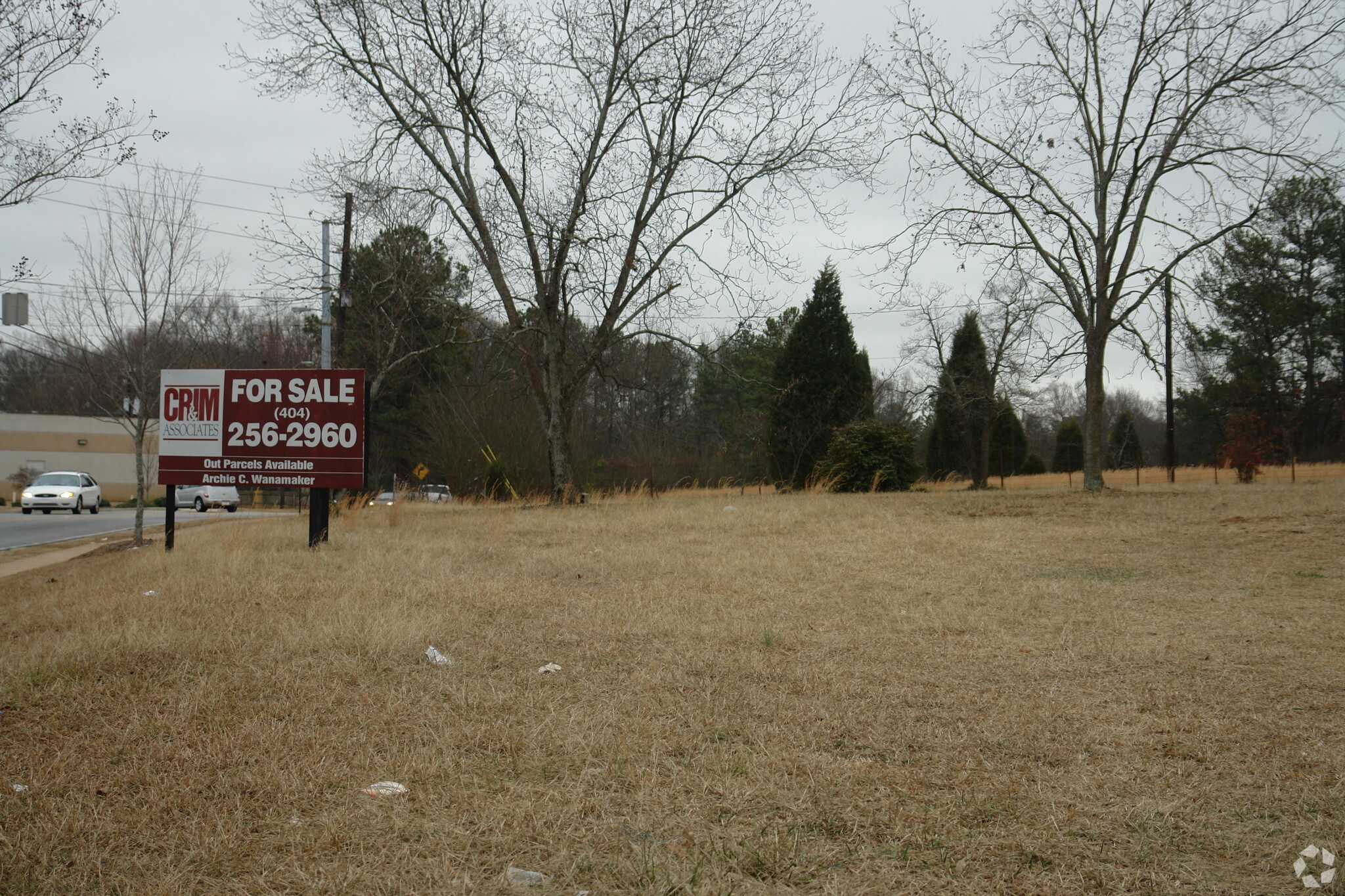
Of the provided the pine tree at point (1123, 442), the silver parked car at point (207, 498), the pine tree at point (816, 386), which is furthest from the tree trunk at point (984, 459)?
the silver parked car at point (207, 498)

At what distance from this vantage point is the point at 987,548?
1249 cm

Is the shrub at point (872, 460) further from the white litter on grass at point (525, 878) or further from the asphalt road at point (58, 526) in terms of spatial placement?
the white litter on grass at point (525, 878)

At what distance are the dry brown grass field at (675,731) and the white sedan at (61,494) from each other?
84.3ft

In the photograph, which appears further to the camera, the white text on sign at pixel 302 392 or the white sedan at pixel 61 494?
the white sedan at pixel 61 494

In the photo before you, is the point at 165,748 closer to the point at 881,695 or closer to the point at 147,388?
the point at 881,695

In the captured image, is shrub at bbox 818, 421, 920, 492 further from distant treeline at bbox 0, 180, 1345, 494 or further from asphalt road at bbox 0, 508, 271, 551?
asphalt road at bbox 0, 508, 271, 551

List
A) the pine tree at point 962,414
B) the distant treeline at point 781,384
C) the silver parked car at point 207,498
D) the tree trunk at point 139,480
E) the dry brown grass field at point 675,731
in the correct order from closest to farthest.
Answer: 1. the dry brown grass field at point 675,731
2. the tree trunk at point 139,480
3. the distant treeline at point 781,384
4. the pine tree at point 962,414
5. the silver parked car at point 207,498

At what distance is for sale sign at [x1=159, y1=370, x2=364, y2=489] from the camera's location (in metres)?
12.0

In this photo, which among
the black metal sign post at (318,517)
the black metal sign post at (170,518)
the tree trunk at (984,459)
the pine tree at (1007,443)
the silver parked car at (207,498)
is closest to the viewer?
the black metal sign post at (170,518)

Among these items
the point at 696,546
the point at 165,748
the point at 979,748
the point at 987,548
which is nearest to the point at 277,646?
the point at 165,748

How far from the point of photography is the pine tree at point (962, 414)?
1299 inches

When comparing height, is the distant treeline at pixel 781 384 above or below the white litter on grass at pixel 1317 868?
above

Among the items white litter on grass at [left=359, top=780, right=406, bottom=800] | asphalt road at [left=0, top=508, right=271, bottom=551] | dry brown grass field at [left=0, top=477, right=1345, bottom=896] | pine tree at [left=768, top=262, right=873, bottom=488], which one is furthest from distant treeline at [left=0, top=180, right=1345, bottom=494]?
white litter on grass at [left=359, top=780, right=406, bottom=800]

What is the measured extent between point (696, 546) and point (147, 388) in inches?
361
